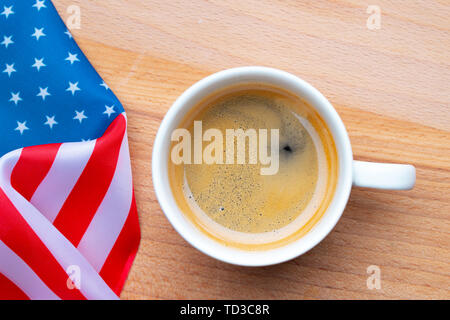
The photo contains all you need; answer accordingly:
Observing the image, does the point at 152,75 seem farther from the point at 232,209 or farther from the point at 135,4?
the point at 232,209

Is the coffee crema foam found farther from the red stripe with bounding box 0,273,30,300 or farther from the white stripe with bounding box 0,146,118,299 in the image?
the red stripe with bounding box 0,273,30,300

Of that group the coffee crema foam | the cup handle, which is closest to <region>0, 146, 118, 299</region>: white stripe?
the coffee crema foam

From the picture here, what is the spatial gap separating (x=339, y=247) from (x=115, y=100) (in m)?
0.48

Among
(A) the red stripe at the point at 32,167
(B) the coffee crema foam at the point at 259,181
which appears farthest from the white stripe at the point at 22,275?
(B) the coffee crema foam at the point at 259,181

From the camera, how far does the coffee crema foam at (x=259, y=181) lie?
0.73m

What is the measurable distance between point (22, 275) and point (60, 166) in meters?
0.21

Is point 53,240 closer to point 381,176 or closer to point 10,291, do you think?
point 10,291

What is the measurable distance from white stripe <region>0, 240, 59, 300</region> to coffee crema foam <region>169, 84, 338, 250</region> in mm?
304

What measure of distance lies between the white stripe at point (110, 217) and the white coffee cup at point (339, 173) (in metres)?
0.12

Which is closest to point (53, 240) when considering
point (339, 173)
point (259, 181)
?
Result: point (259, 181)

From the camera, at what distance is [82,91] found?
2.54ft

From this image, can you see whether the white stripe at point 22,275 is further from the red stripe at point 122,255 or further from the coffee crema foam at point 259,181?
the coffee crema foam at point 259,181
